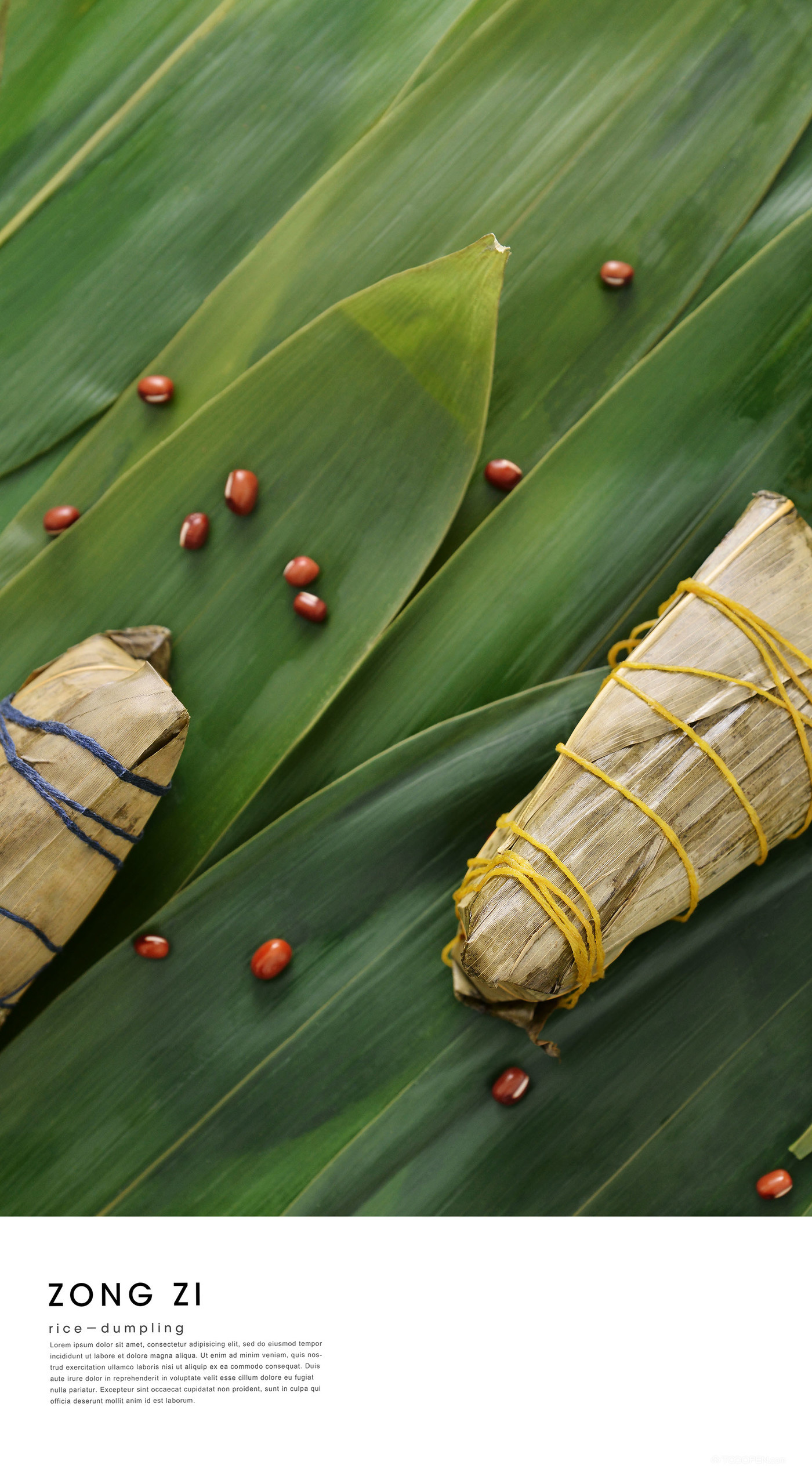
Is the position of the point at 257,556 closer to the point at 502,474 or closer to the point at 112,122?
the point at 502,474

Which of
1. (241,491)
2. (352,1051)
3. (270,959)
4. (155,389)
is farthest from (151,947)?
(155,389)

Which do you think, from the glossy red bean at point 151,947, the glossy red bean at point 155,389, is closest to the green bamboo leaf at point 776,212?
the glossy red bean at point 155,389

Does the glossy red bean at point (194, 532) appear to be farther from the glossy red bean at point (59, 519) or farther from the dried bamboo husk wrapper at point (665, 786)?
the dried bamboo husk wrapper at point (665, 786)

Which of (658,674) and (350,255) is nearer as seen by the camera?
(658,674)

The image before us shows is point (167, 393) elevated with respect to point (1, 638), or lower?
elevated

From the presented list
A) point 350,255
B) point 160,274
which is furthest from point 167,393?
point 350,255
